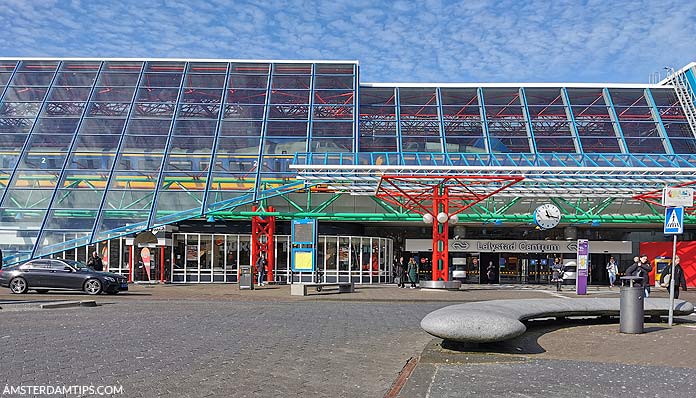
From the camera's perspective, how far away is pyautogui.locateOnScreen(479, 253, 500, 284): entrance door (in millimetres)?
41656

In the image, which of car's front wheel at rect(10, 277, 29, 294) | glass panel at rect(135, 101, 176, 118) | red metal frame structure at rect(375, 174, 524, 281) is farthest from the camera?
glass panel at rect(135, 101, 176, 118)

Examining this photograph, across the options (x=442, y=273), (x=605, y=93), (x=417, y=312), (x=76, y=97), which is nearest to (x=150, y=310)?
(x=417, y=312)

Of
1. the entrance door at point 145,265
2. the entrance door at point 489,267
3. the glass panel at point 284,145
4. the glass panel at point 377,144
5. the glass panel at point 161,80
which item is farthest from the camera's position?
the entrance door at point 489,267

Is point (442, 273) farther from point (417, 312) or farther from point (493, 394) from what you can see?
point (493, 394)

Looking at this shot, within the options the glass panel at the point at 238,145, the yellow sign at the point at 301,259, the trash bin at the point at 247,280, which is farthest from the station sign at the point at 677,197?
the glass panel at the point at 238,145

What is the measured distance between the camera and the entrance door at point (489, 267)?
41.7 metres

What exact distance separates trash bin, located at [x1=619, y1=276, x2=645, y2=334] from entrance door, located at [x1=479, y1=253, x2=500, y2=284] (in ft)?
96.0

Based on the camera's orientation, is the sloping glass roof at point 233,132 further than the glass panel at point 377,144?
No

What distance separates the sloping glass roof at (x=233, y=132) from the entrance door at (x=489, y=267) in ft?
28.1

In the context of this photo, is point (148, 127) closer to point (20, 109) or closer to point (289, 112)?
point (20, 109)

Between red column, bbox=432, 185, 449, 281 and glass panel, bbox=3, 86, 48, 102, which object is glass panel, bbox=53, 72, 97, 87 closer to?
glass panel, bbox=3, 86, 48, 102

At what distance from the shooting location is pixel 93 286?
25125 millimetres

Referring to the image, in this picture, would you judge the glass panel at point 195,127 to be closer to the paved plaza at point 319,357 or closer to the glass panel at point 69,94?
the glass panel at point 69,94

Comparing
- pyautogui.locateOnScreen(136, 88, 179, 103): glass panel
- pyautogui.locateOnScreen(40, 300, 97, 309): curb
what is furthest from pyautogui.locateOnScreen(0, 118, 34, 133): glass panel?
pyautogui.locateOnScreen(40, 300, 97, 309): curb
